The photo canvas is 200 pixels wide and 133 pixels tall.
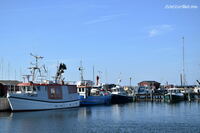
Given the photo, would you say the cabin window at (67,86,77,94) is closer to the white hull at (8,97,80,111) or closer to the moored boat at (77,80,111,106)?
the white hull at (8,97,80,111)

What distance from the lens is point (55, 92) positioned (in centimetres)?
5344

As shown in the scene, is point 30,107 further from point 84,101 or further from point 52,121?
point 84,101

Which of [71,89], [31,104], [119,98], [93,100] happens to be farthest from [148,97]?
[31,104]

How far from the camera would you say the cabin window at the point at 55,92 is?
52381 mm

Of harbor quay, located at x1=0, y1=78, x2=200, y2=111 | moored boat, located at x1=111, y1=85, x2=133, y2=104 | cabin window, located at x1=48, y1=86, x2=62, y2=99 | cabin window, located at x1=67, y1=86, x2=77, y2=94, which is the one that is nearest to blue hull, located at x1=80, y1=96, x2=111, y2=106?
harbor quay, located at x1=0, y1=78, x2=200, y2=111

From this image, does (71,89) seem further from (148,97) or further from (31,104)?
(148,97)

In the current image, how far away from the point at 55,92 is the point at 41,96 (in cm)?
343

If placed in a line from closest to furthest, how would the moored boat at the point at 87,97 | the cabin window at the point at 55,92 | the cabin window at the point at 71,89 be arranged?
the cabin window at the point at 55,92 → the cabin window at the point at 71,89 → the moored boat at the point at 87,97

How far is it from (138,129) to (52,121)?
37.3ft

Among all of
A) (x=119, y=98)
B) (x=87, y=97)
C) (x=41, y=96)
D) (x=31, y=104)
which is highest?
(x=41, y=96)

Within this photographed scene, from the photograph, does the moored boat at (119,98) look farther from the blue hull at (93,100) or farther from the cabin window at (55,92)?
the cabin window at (55,92)

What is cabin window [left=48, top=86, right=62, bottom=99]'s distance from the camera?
52381 mm

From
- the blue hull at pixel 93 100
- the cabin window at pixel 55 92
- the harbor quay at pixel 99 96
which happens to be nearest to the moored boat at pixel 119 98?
the harbor quay at pixel 99 96

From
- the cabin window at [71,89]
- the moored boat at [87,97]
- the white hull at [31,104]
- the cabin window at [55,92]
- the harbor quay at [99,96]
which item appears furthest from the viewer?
the moored boat at [87,97]
